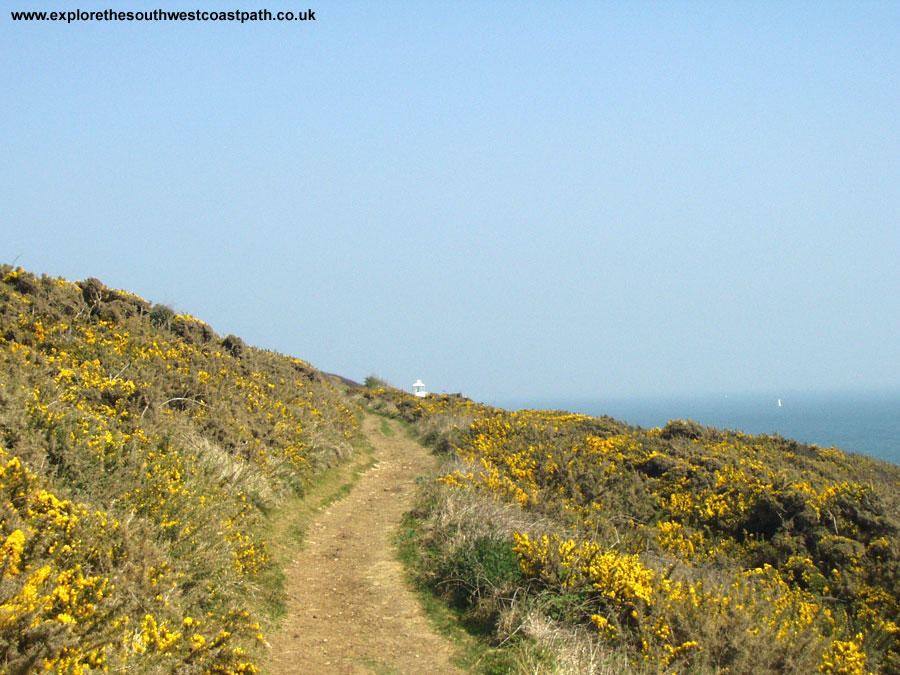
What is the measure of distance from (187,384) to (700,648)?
998cm

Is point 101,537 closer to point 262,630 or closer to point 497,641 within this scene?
point 262,630

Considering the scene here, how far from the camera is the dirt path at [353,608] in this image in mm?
6707

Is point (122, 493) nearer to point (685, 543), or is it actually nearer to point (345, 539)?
point (345, 539)

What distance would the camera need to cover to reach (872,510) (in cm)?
1135

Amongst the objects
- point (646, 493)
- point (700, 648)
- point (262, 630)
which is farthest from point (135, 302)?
point (700, 648)

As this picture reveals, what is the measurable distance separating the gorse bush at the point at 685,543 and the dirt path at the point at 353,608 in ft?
2.50

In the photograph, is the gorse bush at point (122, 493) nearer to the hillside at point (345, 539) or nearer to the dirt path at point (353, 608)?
the hillside at point (345, 539)

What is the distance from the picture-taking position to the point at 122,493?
688 cm

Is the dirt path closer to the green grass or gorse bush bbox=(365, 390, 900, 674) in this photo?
the green grass

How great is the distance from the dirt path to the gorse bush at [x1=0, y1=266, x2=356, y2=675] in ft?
1.88

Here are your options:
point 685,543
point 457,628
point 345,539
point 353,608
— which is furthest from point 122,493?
point 685,543

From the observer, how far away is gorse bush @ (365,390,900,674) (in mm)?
7086

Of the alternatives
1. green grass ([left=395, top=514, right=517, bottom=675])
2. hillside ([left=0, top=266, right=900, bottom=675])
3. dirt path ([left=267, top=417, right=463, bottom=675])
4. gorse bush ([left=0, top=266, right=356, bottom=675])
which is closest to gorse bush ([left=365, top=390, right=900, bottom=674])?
hillside ([left=0, top=266, right=900, bottom=675])

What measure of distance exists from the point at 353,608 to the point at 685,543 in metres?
6.46
